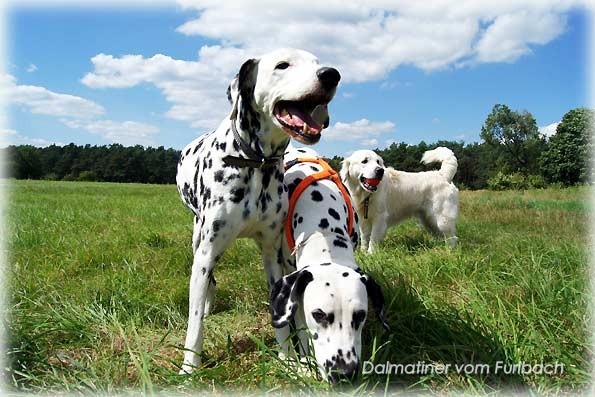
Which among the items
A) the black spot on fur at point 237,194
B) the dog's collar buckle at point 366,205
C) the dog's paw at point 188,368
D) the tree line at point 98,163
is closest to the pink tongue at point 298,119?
the black spot on fur at point 237,194

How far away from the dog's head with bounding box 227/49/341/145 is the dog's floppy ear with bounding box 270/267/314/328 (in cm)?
86

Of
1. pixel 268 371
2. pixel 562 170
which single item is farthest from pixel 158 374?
pixel 562 170

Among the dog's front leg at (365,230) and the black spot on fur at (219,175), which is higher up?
the black spot on fur at (219,175)

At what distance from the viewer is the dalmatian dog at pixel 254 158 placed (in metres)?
2.96

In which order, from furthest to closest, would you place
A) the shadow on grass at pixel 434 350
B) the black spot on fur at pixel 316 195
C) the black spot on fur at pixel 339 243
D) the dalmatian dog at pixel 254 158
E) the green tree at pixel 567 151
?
the green tree at pixel 567 151 → the black spot on fur at pixel 316 195 → the black spot on fur at pixel 339 243 → the dalmatian dog at pixel 254 158 → the shadow on grass at pixel 434 350

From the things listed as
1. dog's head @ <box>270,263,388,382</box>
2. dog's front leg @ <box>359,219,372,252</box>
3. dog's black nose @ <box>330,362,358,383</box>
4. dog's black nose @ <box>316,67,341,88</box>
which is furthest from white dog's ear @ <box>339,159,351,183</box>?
dog's black nose @ <box>330,362,358,383</box>

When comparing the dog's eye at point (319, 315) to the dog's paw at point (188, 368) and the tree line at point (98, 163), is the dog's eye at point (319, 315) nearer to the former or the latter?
the dog's paw at point (188, 368)

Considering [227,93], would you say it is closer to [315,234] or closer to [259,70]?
[259,70]

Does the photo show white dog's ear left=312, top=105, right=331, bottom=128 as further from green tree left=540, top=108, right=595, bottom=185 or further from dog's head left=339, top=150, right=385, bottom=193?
green tree left=540, top=108, right=595, bottom=185

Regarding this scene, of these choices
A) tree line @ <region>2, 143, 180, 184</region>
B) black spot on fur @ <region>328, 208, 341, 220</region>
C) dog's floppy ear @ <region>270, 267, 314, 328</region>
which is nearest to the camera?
dog's floppy ear @ <region>270, 267, 314, 328</region>

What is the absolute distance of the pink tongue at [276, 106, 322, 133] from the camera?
2919 mm

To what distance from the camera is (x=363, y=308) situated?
8.06 ft

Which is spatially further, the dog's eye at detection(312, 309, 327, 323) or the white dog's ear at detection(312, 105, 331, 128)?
the white dog's ear at detection(312, 105, 331, 128)

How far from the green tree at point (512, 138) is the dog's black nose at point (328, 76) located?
5949 centimetres
